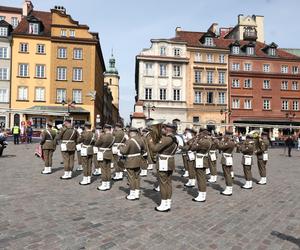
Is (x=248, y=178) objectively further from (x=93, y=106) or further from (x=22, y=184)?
(x=93, y=106)

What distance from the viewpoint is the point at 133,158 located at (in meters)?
8.48

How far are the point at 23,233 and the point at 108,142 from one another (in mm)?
4584

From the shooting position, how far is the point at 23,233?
5684 millimetres

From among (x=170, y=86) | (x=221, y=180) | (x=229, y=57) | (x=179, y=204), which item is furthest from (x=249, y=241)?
(x=229, y=57)

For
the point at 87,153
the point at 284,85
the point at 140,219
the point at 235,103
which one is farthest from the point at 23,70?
the point at 140,219

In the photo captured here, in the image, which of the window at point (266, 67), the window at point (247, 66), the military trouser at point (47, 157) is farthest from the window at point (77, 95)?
the military trouser at point (47, 157)

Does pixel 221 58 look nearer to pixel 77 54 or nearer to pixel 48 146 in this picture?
pixel 77 54

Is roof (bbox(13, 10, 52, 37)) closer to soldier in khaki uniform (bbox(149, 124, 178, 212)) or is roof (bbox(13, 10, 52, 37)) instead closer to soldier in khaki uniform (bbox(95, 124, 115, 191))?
soldier in khaki uniform (bbox(95, 124, 115, 191))

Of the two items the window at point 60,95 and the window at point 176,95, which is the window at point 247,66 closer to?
the window at point 176,95

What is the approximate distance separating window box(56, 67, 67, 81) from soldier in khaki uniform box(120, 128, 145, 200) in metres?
35.9

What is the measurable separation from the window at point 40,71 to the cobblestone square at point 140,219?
111 ft

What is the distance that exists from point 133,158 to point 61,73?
36466 mm

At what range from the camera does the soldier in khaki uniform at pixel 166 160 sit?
7.48 m

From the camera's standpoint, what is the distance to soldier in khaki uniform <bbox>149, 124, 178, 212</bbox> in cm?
748
